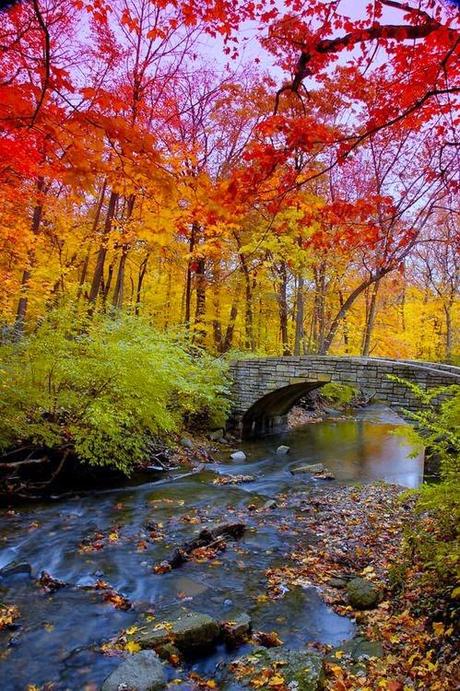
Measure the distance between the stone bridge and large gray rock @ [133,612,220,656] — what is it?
24.4 feet

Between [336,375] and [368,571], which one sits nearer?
[368,571]

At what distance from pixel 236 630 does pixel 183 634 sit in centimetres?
54

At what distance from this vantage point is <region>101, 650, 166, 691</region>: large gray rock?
3.50m

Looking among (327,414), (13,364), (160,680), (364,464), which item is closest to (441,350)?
(327,414)

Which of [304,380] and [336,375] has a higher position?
[336,375]

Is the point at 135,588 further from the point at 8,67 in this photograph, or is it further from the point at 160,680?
the point at 8,67

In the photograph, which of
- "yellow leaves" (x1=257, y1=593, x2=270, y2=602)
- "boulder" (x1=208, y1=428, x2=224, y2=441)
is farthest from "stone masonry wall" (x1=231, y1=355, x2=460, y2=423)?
"yellow leaves" (x1=257, y1=593, x2=270, y2=602)

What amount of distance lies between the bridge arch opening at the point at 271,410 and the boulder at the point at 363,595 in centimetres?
874

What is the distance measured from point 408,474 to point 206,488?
5.55 metres

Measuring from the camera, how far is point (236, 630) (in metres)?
4.39

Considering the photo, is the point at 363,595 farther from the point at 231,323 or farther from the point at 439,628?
the point at 231,323

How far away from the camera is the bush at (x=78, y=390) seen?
788 cm

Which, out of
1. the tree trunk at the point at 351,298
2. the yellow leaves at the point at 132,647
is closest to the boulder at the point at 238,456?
the tree trunk at the point at 351,298

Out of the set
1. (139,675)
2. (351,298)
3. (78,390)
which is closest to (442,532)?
(139,675)
